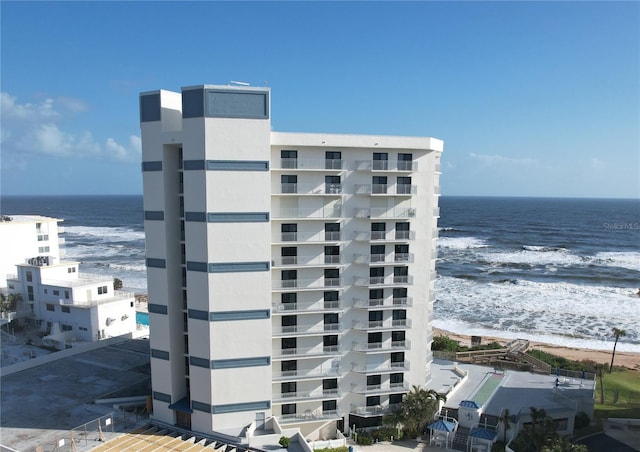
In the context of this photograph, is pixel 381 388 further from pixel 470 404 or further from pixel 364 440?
pixel 470 404

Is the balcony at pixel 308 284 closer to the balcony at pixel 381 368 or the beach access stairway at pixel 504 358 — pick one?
the balcony at pixel 381 368

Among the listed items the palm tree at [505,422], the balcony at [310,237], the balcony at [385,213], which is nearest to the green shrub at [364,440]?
the palm tree at [505,422]

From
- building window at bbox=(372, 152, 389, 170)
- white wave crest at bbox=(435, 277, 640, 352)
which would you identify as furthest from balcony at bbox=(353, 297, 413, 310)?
white wave crest at bbox=(435, 277, 640, 352)

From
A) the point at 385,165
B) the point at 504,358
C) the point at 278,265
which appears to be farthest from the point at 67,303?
the point at 504,358

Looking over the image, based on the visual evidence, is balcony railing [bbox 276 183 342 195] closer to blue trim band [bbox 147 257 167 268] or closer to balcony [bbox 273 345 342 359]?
blue trim band [bbox 147 257 167 268]

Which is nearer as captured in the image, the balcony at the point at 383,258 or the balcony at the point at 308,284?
the balcony at the point at 308,284

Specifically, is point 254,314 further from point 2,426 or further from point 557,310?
point 557,310
